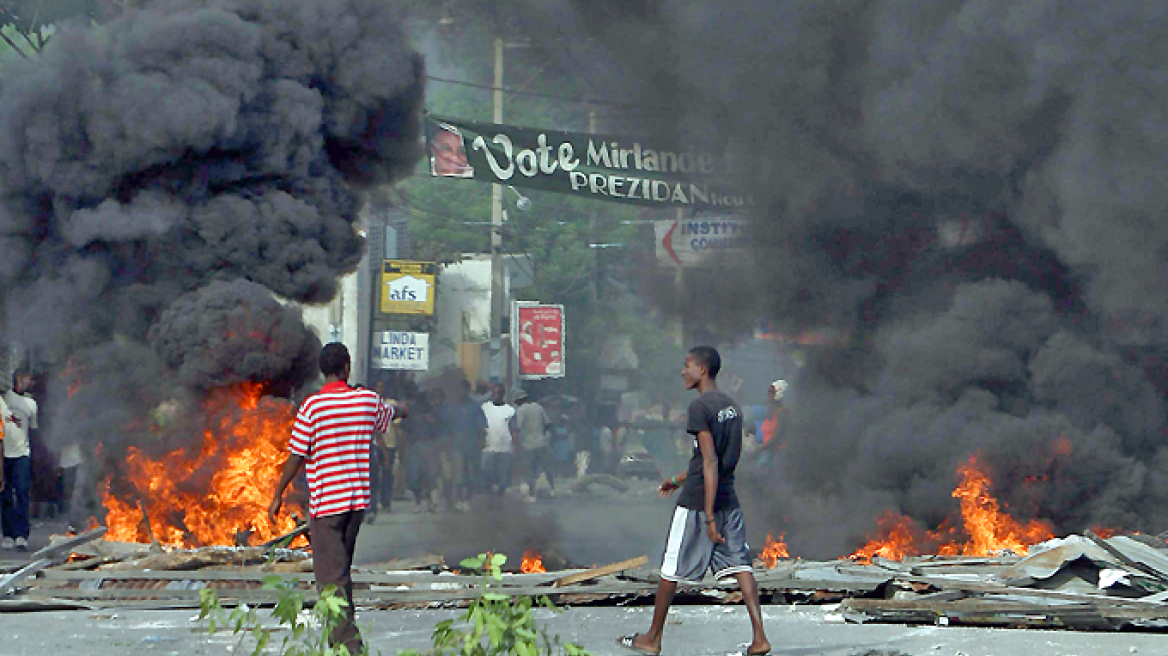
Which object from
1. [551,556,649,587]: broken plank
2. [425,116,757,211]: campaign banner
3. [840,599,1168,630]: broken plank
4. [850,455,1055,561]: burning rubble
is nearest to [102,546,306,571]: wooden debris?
[551,556,649,587]: broken plank

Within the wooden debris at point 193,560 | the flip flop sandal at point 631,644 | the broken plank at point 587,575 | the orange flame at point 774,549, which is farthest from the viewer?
the orange flame at point 774,549

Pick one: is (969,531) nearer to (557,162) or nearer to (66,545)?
(66,545)

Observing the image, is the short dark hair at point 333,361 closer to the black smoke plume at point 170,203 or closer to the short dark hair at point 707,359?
the short dark hair at point 707,359

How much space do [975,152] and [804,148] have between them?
227cm

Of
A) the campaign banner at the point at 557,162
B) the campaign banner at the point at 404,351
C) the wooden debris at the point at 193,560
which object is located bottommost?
the wooden debris at the point at 193,560

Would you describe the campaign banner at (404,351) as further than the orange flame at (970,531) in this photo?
Yes

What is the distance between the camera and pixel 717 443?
6957 mm

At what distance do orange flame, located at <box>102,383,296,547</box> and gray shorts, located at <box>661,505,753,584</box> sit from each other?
6044 mm

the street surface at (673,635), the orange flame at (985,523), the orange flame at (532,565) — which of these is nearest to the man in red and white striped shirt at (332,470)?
the street surface at (673,635)

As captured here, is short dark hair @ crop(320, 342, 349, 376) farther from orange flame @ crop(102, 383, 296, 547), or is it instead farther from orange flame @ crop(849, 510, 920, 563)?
orange flame @ crop(849, 510, 920, 563)

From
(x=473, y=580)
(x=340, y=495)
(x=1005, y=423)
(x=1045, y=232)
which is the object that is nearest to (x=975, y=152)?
(x=1045, y=232)

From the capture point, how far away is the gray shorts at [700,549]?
693 centimetres

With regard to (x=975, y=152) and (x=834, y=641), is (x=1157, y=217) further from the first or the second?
(x=834, y=641)

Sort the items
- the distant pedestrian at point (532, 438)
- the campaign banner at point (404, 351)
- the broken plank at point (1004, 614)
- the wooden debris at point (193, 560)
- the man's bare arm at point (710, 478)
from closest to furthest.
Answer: the man's bare arm at point (710, 478) < the broken plank at point (1004, 614) < the wooden debris at point (193, 560) < the distant pedestrian at point (532, 438) < the campaign banner at point (404, 351)
